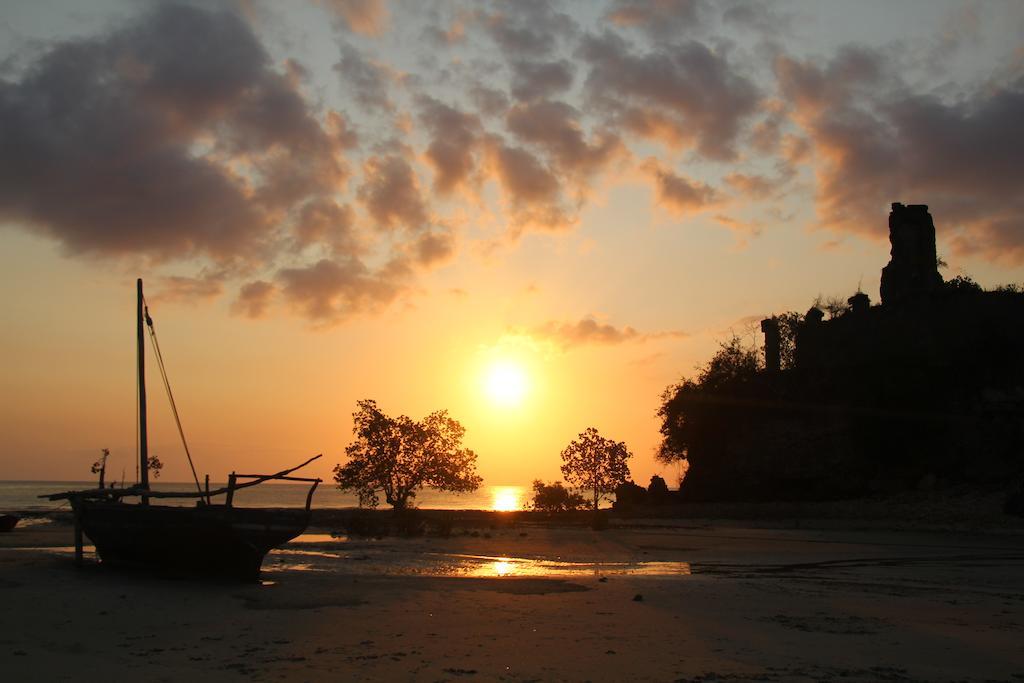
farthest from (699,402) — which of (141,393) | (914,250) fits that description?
(141,393)

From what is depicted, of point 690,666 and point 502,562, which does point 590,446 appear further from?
point 690,666

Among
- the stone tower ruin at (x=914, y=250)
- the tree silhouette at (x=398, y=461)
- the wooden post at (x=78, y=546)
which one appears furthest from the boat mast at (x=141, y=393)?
the stone tower ruin at (x=914, y=250)

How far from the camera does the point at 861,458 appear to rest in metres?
54.9

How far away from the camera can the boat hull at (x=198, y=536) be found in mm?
18688

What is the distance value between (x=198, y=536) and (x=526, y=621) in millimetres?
9802

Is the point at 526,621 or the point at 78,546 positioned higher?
the point at 78,546

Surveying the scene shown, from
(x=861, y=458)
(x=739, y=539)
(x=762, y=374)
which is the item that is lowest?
(x=739, y=539)

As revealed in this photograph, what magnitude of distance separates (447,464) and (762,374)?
2545 cm

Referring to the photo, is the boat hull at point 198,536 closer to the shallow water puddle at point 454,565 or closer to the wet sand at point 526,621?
the wet sand at point 526,621

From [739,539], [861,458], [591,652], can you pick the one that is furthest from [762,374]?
[591,652]

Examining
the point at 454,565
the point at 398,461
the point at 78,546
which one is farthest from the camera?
the point at 398,461

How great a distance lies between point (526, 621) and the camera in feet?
41.9

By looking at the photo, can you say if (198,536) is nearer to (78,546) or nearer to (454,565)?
(78,546)

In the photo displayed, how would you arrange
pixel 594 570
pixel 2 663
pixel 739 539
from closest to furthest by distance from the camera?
pixel 2 663 < pixel 594 570 < pixel 739 539
